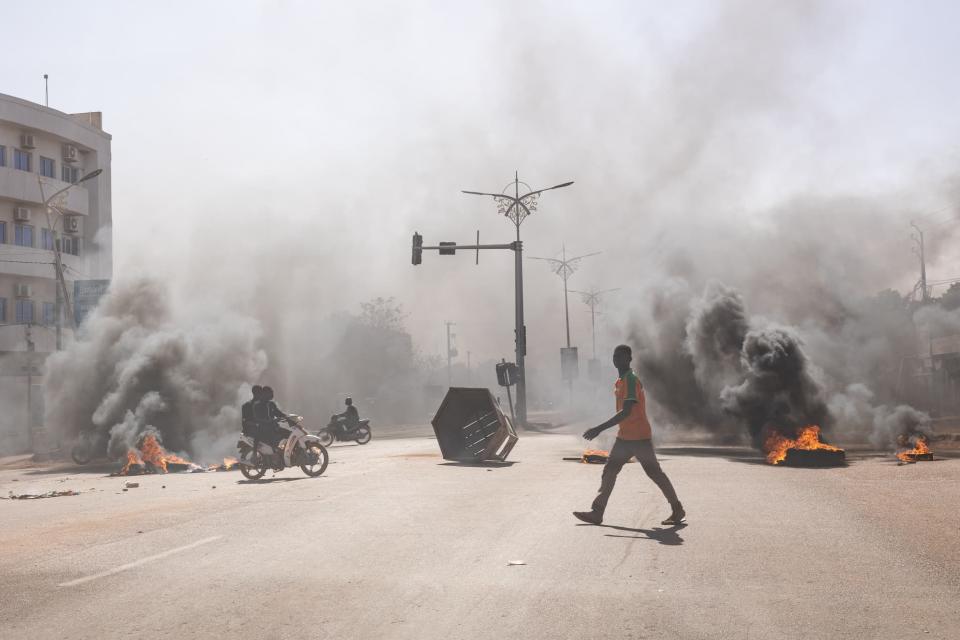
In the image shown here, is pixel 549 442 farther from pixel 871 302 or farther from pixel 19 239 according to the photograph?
pixel 19 239

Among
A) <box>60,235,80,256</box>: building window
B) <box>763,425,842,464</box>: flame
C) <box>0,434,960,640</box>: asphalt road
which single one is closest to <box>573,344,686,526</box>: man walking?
<box>0,434,960,640</box>: asphalt road

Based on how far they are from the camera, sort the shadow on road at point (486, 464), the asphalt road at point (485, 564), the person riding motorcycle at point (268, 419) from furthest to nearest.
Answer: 1. the shadow on road at point (486, 464)
2. the person riding motorcycle at point (268, 419)
3. the asphalt road at point (485, 564)

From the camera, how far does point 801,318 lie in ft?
105

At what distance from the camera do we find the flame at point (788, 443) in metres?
20.0

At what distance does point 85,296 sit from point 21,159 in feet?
53.7

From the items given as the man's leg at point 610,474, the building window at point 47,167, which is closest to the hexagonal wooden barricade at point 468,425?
the man's leg at point 610,474

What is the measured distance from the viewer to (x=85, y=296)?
40.6 meters

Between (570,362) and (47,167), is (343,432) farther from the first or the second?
(47,167)

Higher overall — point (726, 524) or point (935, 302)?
point (935, 302)

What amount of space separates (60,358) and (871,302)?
2740cm

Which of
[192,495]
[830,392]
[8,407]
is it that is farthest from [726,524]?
[8,407]

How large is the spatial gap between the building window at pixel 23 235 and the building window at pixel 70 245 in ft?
7.21

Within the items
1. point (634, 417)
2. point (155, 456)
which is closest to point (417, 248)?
point (155, 456)

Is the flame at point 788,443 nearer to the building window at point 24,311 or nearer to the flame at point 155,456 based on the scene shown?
the flame at point 155,456
